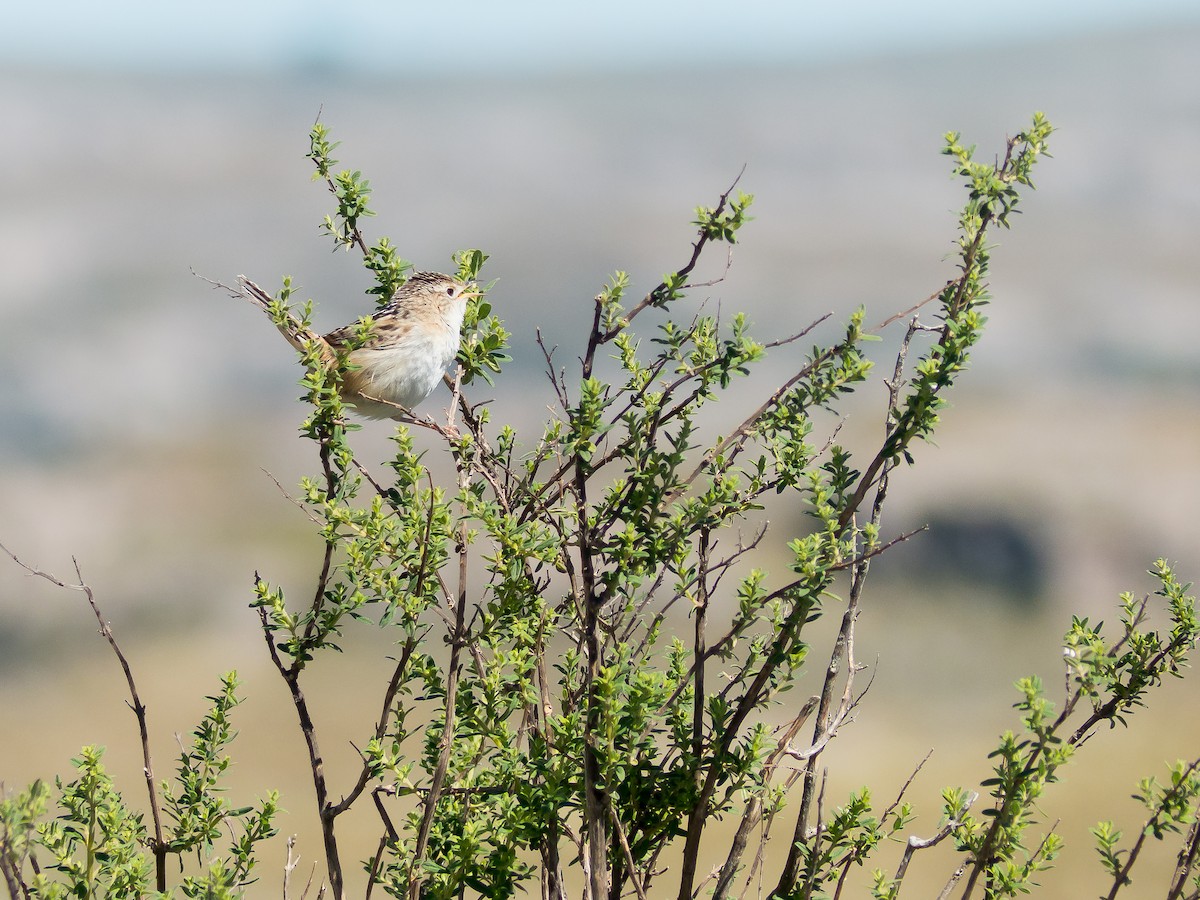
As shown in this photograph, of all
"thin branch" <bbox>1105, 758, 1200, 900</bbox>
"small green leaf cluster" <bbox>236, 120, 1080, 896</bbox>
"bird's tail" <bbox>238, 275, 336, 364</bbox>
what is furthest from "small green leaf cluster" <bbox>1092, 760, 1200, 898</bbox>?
"bird's tail" <bbox>238, 275, 336, 364</bbox>

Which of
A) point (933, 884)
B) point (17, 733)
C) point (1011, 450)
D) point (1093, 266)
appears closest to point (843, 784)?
point (933, 884)

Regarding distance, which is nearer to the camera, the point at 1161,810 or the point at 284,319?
the point at 1161,810

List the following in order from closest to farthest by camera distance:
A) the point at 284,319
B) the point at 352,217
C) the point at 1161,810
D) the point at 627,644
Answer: the point at 1161,810 < the point at 627,644 < the point at 284,319 < the point at 352,217

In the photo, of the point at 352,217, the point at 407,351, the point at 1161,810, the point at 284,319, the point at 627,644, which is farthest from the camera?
the point at 407,351

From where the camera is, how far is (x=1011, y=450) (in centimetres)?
2994

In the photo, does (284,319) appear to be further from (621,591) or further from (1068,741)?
(1068,741)

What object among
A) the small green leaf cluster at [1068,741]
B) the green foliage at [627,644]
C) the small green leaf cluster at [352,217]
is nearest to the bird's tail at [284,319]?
the green foliage at [627,644]

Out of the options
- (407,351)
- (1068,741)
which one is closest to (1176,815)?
(1068,741)

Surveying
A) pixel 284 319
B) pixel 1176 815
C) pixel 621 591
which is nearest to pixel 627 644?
pixel 621 591

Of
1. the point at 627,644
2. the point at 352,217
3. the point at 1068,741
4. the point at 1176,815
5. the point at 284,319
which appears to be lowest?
the point at 1176,815

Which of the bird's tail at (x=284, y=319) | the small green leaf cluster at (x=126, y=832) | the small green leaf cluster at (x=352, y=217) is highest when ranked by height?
the small green leaf cluster at (x=352, y=217)

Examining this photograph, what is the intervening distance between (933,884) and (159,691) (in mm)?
15939

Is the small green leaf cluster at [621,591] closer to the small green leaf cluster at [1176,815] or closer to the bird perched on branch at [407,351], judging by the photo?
the small green leaf cluster at [1176,815]

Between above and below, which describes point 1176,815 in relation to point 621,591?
below
